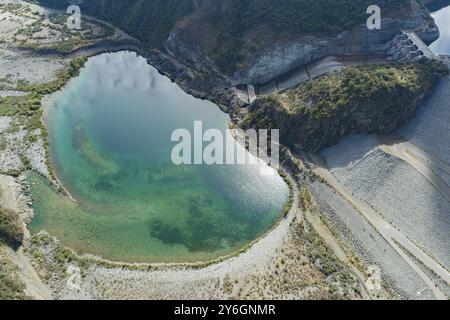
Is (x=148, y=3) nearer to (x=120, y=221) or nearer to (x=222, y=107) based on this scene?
(x=222, y=107)

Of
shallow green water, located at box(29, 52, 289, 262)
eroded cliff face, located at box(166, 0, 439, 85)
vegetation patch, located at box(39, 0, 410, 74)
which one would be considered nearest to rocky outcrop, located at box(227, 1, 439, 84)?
eroded cliff face, located at box(166, 0, 439, 85)

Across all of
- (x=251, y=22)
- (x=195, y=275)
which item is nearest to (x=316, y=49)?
(x=251, y=22)

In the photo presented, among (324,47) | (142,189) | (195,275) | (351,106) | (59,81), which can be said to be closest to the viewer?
(195,275)

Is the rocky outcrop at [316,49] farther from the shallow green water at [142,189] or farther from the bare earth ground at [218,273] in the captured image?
the bare earth ground at [218,273]

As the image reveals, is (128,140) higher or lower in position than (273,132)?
lower

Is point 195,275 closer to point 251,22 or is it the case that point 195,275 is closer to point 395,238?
point 395,238

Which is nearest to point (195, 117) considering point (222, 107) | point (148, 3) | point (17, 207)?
point (222, 107)
